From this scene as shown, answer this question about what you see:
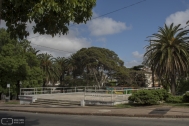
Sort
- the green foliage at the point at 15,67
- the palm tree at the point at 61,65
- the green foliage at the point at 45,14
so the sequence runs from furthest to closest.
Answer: the palm tree at the point at 61,65
the green foliage at the point at 15,67
the green foliage at the point at 45,14

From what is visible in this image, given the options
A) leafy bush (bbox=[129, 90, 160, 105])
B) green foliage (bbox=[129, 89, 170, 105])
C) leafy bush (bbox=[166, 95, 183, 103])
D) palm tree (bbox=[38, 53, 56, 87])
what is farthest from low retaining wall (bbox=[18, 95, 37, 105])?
palm tree (bbox=[38, 53, 56, 87])

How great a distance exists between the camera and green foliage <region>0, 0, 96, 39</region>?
6688 mm

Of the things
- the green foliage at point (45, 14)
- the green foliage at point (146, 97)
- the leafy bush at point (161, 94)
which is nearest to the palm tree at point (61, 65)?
the leafy bush at point (161, 94)

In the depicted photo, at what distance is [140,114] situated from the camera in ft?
54.1

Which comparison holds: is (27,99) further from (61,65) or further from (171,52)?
(61,65)

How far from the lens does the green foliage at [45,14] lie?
669 cm

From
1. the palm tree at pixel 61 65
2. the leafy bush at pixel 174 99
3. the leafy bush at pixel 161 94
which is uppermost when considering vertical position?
the palm tree at pixel 61 65

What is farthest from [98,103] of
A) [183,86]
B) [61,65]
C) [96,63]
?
[61,65]

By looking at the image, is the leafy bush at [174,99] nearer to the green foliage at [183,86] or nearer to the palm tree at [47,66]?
the green foliage at [183,86]

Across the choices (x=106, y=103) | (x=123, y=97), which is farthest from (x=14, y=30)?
(x=123, y=97)

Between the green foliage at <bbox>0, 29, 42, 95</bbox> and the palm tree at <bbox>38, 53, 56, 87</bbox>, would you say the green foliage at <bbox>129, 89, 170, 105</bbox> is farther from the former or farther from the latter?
the palm tree at <bbox>38, 53, 56, 87</bbox>

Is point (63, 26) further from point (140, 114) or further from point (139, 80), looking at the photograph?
point (139, 80)

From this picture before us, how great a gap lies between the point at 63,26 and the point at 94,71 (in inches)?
2038

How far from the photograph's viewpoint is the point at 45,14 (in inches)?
298
